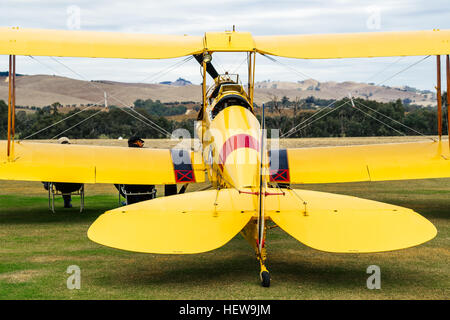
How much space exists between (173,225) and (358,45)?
471 cm

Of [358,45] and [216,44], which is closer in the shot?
[216,44]

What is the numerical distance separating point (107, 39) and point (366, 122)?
37.0 meters

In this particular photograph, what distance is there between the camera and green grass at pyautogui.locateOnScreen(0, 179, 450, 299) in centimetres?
621

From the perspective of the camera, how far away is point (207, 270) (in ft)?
24.2

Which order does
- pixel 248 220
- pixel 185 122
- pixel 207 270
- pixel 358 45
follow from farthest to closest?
pixel 185 122 < pixel 358 45 < pixel 207 270 < pixel 248 220

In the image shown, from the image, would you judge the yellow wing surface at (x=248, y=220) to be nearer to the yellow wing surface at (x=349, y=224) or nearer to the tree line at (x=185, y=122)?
the yellow wing surface at (x=349, y=224)

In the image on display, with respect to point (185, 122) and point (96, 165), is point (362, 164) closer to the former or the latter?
point (96, 165)

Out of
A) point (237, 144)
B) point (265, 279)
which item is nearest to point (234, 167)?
point (237, 144)

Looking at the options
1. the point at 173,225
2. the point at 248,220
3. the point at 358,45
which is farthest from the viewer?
the point at 358,45

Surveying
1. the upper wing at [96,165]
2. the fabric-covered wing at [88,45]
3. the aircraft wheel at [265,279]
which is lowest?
the aircraft wheel at [265,279]

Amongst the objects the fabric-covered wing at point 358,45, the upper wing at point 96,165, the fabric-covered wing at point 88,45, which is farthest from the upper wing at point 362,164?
the fabric-covered wing at point 88,45

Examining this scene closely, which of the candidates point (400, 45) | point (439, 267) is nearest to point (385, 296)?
point (439, 267)

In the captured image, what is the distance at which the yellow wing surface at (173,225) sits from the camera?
18.6 ft
